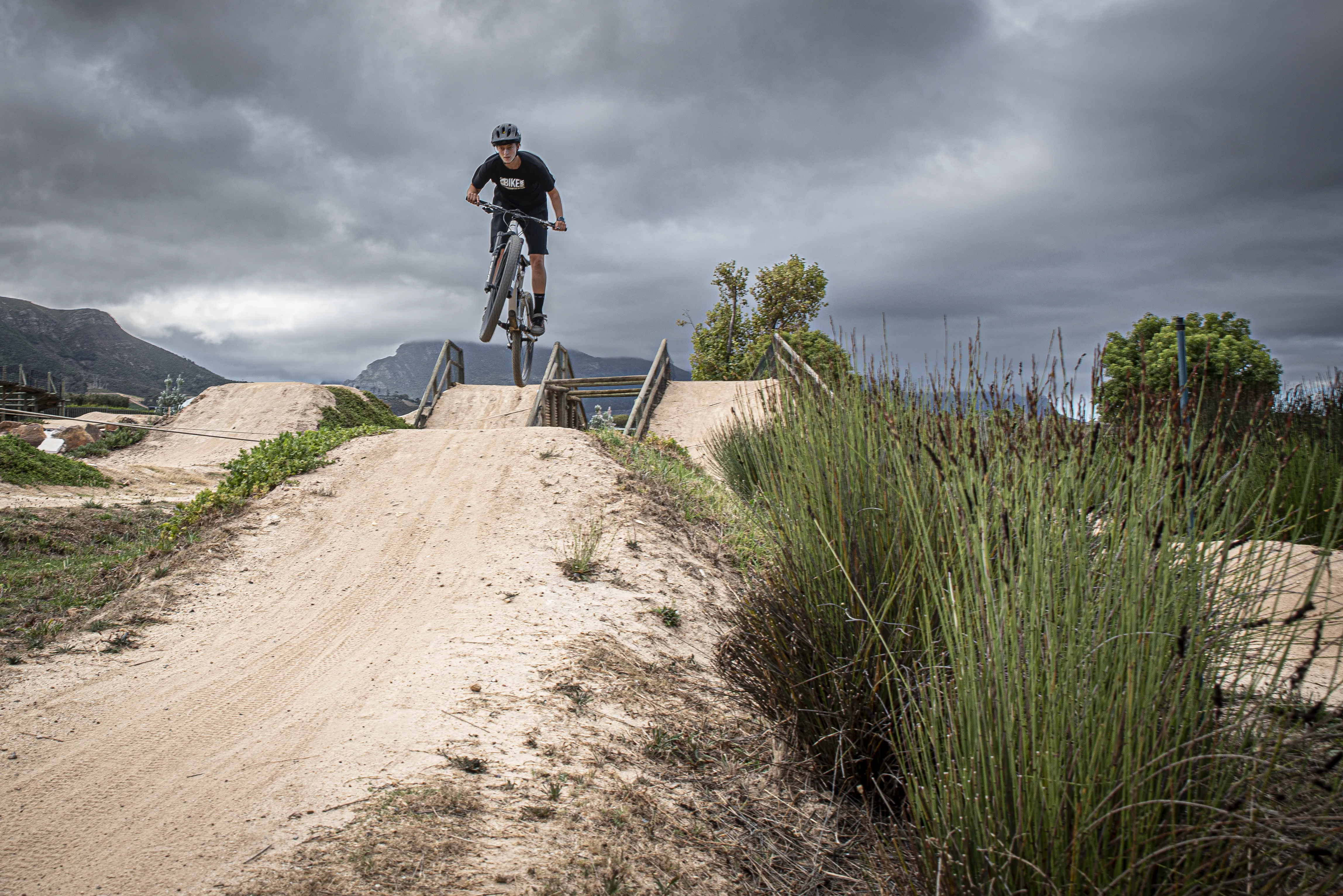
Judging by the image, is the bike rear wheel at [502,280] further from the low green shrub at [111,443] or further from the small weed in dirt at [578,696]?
the low green shrub at [111,443]

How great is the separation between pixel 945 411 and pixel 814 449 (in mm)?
624

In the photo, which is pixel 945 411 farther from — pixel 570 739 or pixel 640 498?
pixel 640 498

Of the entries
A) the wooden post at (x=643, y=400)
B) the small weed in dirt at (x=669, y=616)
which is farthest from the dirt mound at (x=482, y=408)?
the small weed in dirt at (x=669, y=616)

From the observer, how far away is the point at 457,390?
738 inches

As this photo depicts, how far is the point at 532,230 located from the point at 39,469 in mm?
8260

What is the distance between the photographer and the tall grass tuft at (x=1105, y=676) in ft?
4.92

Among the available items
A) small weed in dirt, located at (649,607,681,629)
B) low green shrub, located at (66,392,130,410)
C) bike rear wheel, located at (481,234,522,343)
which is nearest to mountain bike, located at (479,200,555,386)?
bike rear wheel, located at (481,234,522,343)

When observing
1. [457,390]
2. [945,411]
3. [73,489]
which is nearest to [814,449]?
[945,411]

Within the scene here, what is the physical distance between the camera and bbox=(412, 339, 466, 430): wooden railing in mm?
17688

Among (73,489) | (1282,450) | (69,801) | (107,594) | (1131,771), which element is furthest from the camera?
(73,489)

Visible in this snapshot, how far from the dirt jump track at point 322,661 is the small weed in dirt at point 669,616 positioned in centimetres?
10

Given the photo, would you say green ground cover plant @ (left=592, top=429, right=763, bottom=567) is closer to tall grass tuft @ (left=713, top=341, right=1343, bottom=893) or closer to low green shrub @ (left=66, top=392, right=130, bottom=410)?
tall grass tuft @ (left=713, top=341, right=1343, bottom=893)

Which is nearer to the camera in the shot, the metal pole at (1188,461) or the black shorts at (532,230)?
the metal pole at (1188,461)

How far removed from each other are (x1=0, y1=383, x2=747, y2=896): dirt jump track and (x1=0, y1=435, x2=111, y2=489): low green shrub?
226 inches
